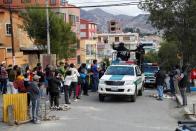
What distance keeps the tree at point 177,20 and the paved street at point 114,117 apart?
6735 millimetres

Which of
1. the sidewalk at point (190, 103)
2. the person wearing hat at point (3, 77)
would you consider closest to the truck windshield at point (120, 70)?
the sidewalk at point (190, 103)

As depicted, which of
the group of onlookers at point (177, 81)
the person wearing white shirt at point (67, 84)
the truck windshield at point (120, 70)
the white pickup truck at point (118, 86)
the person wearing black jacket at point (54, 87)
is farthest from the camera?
the truck windshield at point (120, 70)

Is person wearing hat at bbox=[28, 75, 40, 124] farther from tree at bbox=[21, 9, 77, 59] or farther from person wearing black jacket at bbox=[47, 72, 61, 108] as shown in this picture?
tree at bbox=[21, 9, 77, 59]

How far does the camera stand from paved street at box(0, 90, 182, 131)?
49.2 ft

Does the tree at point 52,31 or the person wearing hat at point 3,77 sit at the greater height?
the tree at point 52,31

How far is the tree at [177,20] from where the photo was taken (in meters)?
28.3

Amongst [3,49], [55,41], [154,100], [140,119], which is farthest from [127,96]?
[3,49]

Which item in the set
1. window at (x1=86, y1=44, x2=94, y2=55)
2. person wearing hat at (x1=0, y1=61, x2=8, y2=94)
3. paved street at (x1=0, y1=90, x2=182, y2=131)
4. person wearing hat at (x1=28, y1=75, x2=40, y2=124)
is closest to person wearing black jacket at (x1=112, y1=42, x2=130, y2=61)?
paved street at (x1=0, y1=90, x2=182, y2=131)

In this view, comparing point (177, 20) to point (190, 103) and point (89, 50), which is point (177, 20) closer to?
point (190, 103)

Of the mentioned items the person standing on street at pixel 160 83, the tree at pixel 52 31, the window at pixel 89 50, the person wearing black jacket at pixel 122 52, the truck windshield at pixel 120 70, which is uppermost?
the tree at pixel 52 31

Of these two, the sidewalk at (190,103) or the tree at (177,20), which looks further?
the tree at (177,20)

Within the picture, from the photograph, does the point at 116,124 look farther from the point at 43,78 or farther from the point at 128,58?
the point at 128,58

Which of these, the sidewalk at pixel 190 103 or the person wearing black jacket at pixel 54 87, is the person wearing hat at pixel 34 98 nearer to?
the person wearing black jacket at pixel 54 87

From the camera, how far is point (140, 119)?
16.9 m
